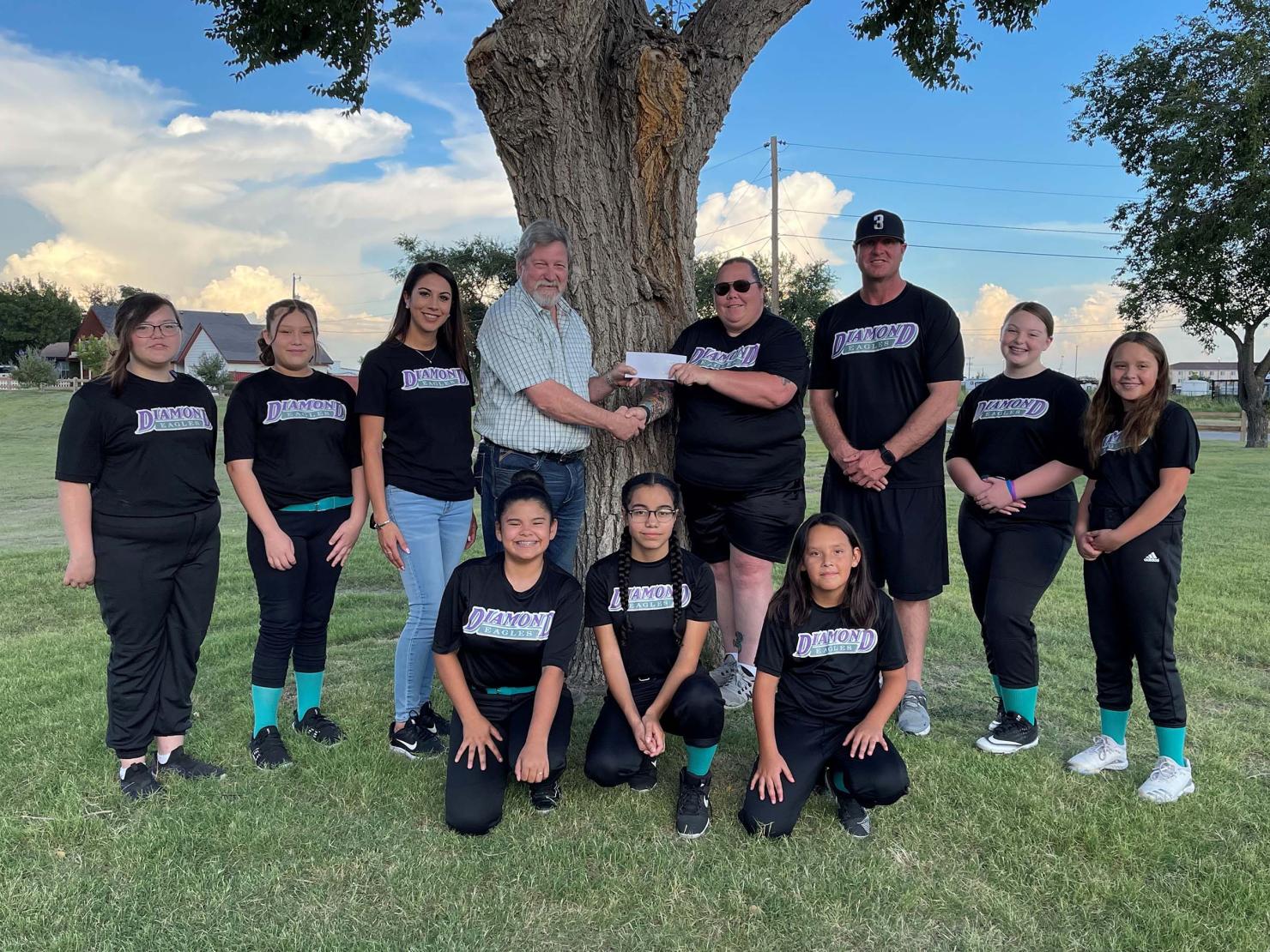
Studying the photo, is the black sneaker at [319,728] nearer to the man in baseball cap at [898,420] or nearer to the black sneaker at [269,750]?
the black sneaker at [269,750]

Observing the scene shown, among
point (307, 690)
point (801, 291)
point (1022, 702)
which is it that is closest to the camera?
point (1022, 702)

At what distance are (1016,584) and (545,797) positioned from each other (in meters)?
2.32

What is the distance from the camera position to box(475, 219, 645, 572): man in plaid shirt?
12.5 feet

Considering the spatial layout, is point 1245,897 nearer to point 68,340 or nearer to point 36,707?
point 36,707

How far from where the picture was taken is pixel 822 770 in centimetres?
340

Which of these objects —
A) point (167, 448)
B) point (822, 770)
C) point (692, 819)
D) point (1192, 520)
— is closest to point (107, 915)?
point (167, 448)

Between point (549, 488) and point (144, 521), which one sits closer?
point (144, 521)

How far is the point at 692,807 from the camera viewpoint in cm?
326

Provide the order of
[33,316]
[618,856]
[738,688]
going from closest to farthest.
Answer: [618,856] → [738,688] → [33,316]

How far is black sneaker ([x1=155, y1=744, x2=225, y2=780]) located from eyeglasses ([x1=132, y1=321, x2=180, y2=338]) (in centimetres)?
182

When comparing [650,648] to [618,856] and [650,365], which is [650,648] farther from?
[650,365]

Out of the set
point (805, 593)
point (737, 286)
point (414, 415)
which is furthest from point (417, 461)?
point (805, 593)

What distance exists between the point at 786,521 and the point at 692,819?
4.89 ft

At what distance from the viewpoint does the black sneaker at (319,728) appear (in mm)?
4027
